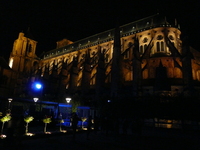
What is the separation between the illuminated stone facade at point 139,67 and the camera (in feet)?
74.7

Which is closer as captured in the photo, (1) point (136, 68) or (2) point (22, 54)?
(1) point (136, 68)

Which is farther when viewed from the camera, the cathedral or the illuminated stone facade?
the illuminated stone facade

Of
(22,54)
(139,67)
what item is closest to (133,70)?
(139,67)

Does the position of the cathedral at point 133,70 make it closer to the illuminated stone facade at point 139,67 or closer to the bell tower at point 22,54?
the illuminated stone facade at point 139,67

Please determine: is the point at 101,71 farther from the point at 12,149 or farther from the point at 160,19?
the point at 12,149

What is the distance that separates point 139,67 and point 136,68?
82 centimetres

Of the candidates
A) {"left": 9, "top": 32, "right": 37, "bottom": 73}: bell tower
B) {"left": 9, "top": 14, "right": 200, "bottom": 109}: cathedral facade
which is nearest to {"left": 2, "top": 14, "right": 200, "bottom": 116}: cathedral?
{"left": 9, "top": 14, "right": 200, "bottom": 109}: cathedral facade

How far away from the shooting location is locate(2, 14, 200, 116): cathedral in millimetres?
22438

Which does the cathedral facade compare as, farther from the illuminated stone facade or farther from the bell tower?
the bell tower

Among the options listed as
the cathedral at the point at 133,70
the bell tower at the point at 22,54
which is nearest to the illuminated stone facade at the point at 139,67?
the cathedral at the point at 133,70

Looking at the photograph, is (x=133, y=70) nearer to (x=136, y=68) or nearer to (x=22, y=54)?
(x=136, y=68)

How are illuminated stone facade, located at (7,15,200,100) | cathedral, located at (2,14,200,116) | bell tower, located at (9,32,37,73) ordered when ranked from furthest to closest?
bell tower, located at (9,32,37,73) → illuminated stone facade, located at (7,15,200,100) → cathedral, located at (2,14,200,116)

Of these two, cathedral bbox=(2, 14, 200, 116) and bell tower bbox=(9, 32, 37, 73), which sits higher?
bell tower bbox=(9, 32, 37, 73)

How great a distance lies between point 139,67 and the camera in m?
25.0
